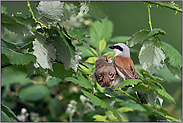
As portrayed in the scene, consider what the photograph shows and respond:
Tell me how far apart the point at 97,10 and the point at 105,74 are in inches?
9.0

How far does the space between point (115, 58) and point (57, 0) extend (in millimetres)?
346

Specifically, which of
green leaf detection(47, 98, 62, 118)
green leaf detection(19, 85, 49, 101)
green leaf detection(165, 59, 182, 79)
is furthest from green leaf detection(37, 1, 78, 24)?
green leaf detection(47, 98, 62, 118)

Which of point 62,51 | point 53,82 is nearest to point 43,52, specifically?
point 62,51

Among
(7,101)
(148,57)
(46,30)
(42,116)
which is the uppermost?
(46,30)

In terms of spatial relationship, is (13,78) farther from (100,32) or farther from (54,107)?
(100,32)

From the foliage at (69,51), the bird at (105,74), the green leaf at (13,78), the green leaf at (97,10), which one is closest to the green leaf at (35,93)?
the green leaf at (13,78)

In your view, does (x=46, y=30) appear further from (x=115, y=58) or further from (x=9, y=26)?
(x=115, y=58)

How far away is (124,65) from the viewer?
74cm

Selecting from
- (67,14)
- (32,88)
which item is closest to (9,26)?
(67,14)

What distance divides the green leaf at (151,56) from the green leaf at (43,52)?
284mm

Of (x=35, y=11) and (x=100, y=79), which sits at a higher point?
(x=35, y=11)

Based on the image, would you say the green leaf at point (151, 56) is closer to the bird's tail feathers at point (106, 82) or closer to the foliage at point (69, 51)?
the foliage at point (69, 51)

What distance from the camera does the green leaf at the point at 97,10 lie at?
69cm

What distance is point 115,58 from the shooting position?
82 centimetres
